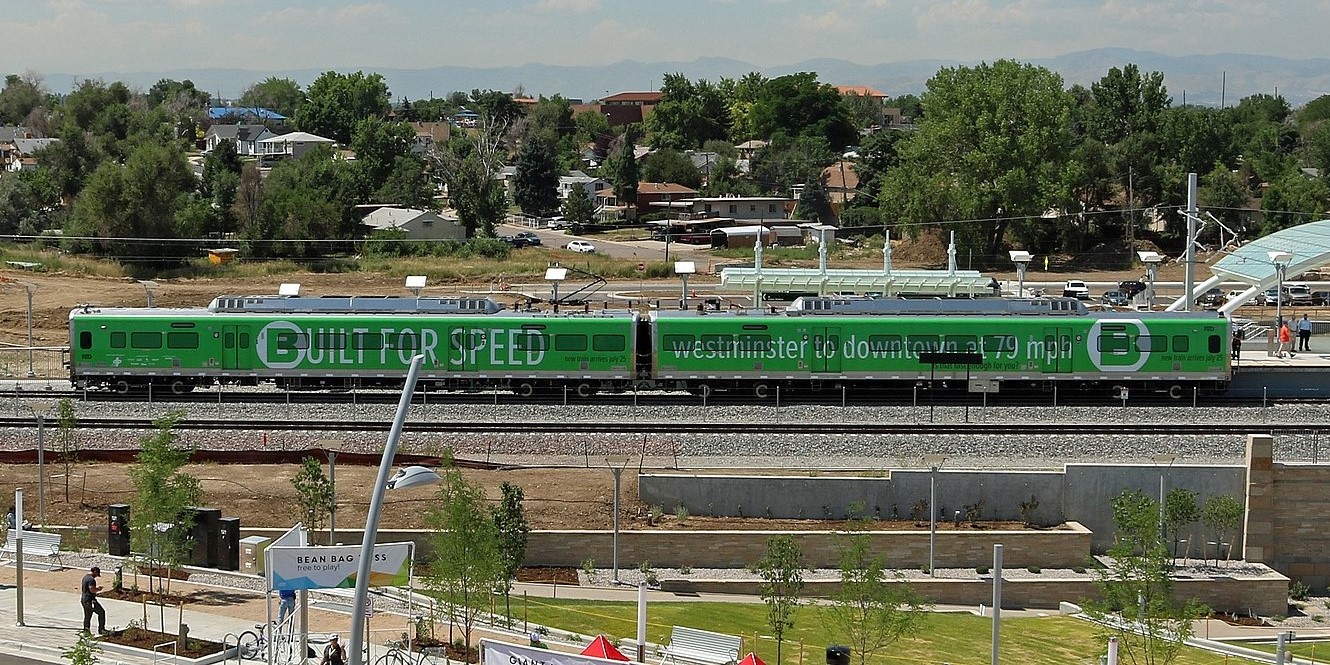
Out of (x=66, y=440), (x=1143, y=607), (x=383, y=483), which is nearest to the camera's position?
(x=383, y=483)

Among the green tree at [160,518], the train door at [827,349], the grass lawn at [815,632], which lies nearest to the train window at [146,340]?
the train door at [827,349]

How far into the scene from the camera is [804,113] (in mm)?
160000

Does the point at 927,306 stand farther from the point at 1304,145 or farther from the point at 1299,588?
the point at 1304,145

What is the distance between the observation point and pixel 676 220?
391ft

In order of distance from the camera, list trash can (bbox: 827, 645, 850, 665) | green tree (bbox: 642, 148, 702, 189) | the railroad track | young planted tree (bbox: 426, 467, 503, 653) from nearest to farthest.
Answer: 1. trash can (bbox: 827, 645, 850, 665)
2. young planted tree (bbox: 426, 467, 503, 653)
3. the railroad track
4. green tree (bbox: 642, 148, 702, 189)

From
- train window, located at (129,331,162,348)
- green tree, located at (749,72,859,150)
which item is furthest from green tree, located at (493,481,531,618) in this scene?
green tree, located at (749,72,859,150)

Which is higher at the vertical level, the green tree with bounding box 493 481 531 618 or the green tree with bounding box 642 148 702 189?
the green tree with bounding box 642 148 702 189

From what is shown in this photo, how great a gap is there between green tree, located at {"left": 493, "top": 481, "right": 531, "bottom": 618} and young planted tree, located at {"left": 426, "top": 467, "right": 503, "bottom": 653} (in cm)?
63

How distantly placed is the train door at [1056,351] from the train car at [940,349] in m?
0.03

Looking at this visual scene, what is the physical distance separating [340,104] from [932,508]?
148863mm

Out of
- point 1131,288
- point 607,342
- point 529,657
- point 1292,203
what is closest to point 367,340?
point 607,342

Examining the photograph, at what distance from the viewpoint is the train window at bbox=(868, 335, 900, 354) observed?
48.3 meters

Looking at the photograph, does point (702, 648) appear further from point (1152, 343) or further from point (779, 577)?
point (1152, 343)

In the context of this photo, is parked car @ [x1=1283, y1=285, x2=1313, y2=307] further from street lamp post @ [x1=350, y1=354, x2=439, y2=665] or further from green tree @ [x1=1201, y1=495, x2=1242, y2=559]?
street lamp post @ [x1=350, y1=354, x2=439, y2=665]
